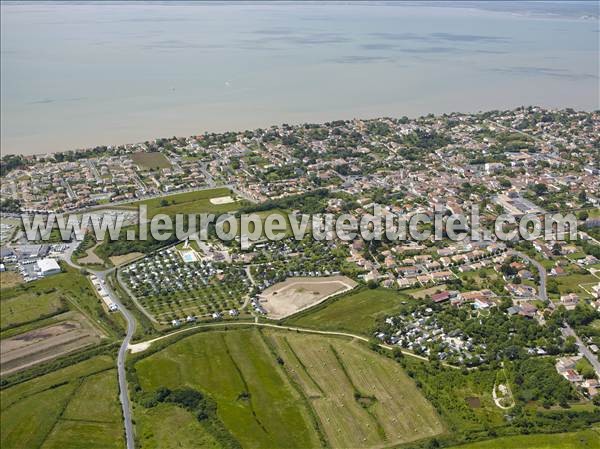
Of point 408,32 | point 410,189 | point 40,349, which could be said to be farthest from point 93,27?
point 40,349

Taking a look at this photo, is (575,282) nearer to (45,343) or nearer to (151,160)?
(45,343)

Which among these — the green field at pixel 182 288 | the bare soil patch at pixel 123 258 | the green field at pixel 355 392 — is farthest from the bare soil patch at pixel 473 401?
the bare soil patch at pixel 123 258

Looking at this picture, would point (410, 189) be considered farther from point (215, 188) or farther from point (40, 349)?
point (40, 349)

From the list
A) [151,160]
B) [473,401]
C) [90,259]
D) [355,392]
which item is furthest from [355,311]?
[151,160]

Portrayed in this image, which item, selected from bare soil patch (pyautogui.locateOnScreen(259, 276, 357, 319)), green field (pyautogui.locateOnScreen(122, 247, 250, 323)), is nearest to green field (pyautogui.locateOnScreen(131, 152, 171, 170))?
green field (pyautogui.locateOnScreen(122, 247, 250, 323))

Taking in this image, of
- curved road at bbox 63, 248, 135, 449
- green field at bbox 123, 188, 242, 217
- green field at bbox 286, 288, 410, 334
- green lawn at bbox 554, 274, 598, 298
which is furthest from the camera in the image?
green field at bbox 123, 188, 242, 217

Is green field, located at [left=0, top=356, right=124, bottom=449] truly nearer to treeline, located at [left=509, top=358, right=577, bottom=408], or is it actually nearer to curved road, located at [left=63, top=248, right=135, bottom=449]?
curved road, located at [left=63, top=248, right=135, bottom=449]

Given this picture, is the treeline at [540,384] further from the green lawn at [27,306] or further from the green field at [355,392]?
the green lawn at [27,306]
